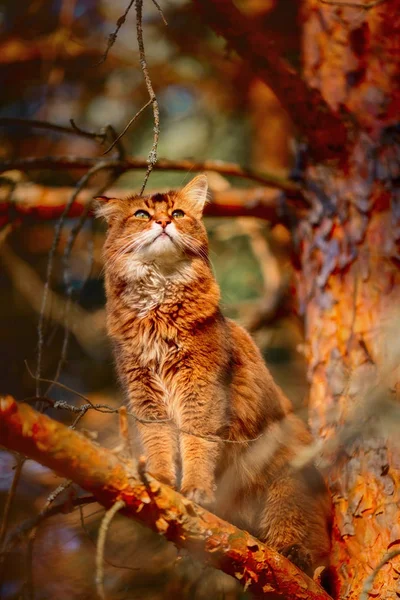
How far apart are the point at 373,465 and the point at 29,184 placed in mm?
2659

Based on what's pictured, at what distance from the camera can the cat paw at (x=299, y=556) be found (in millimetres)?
2754

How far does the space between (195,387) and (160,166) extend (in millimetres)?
1435

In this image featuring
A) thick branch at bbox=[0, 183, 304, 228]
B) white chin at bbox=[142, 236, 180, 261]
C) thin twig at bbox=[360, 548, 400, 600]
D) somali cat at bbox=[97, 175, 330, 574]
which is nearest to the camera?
thin twig at bbox=[360, 548, 400, 600]

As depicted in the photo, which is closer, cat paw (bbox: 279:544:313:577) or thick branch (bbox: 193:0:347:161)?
cat paw (bbox: 279:544:313:577)

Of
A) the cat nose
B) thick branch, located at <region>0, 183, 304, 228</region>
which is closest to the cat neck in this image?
the cat nose

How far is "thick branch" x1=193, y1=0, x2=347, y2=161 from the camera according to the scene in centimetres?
348

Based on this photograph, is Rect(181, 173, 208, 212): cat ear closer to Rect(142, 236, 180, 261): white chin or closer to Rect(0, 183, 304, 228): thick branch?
Rect(142, 236, 180, 261): white chin

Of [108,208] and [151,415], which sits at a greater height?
[108,208]

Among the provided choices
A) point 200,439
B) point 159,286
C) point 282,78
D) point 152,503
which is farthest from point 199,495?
point 282,78

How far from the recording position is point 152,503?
2059 millimetres

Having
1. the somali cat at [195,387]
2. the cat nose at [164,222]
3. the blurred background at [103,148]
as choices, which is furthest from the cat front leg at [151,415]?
the blurred background at [103,148]

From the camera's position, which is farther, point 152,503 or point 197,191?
point 197,191

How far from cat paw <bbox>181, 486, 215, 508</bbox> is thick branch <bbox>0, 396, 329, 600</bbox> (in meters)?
0.31

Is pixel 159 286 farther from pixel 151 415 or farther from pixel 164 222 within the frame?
pixel 151 415
